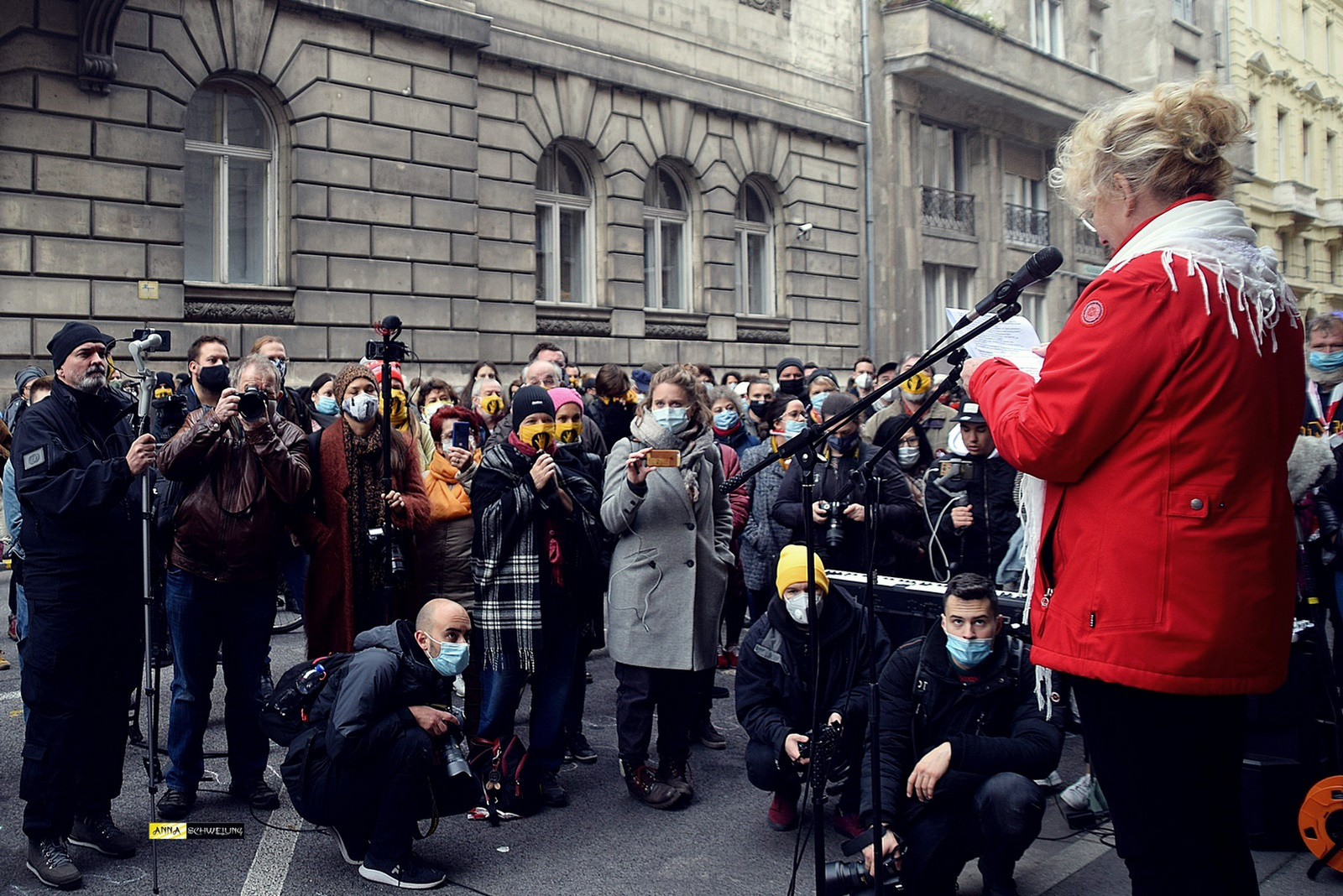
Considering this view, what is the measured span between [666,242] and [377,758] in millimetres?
15300

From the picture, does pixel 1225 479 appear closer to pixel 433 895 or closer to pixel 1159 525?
pixel 1159 525

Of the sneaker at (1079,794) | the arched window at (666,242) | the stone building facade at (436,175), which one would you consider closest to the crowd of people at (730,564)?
the sneaker at (1079,794)

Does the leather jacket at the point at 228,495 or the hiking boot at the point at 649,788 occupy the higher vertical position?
the leather jacket at the point at 228,495

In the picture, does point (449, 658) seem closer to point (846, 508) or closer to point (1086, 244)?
point (846, 508)

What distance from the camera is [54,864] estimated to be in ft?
15.1

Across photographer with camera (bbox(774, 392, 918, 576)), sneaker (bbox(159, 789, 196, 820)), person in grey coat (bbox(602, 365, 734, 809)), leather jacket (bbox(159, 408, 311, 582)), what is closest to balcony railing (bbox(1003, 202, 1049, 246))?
photographer with camera (bbox(774, 392, 918, 576))

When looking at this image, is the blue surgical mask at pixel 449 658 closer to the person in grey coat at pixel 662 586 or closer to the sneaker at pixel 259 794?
the person in grey coat at pixel 662 586

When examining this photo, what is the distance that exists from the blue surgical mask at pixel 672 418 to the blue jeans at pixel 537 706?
3.87 feet

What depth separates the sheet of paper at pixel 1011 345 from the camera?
9.34 ft

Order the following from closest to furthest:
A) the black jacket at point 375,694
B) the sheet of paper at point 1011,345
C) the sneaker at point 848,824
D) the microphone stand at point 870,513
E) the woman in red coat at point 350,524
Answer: the sheet of paper at point 1011,345 → the microphone stand at point 870,513 → the black jacket at point 375,694 → the sneaker at point 848,824 → the woman in red coat at point 350,524

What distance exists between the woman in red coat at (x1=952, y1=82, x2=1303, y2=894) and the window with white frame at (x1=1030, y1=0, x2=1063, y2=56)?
28.1m

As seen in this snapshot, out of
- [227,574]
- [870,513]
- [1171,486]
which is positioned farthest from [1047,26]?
[1171,486]

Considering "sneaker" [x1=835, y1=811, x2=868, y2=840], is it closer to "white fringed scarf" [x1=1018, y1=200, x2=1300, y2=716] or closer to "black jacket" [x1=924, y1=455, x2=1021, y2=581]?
"black jacket" [x1=924, y1=455, x2=1021, y2=581]

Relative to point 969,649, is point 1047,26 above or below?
above
